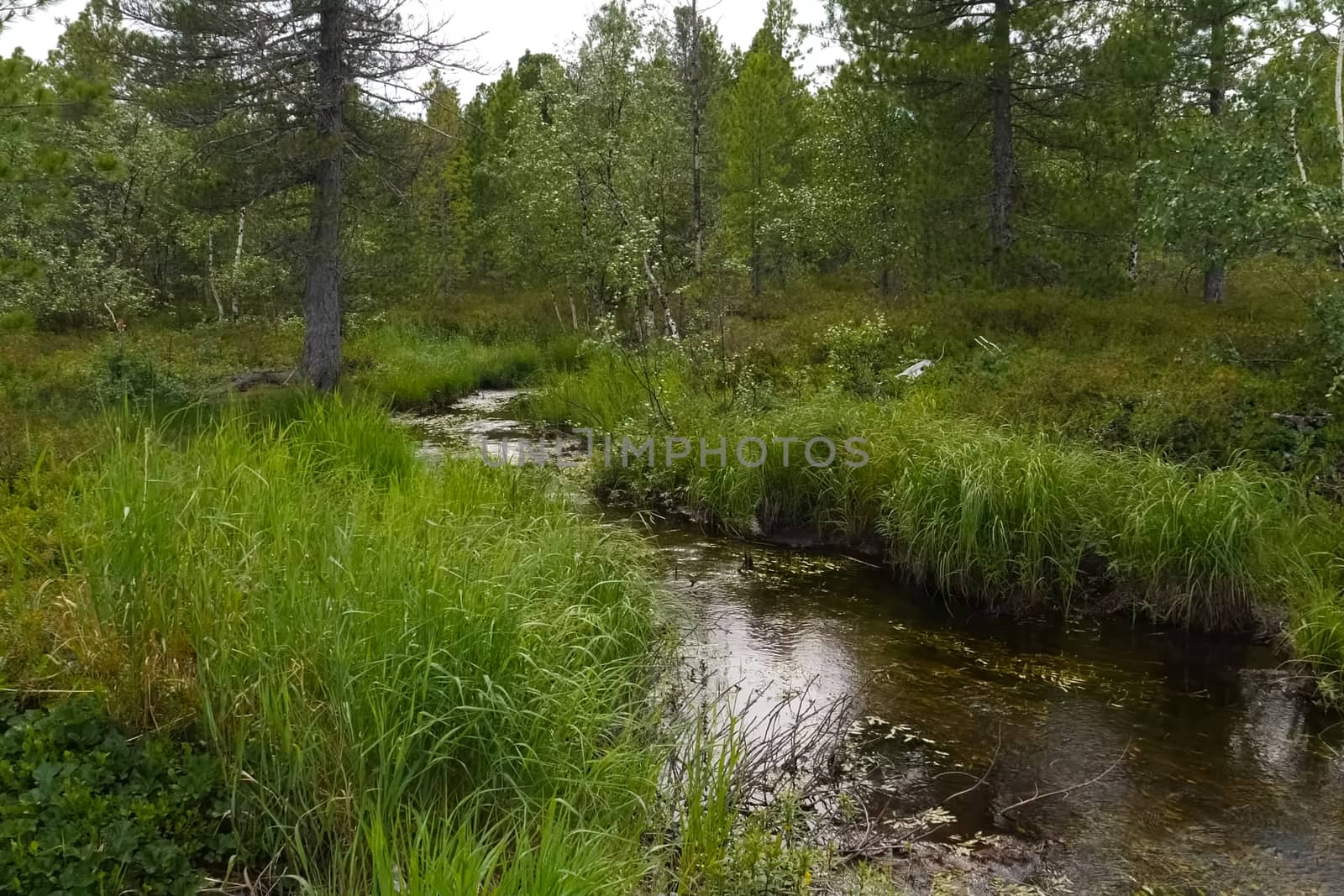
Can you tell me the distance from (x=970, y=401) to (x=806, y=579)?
3.14 m

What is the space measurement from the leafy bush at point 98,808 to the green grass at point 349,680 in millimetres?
100

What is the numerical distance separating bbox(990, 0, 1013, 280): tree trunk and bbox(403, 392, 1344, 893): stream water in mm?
8519

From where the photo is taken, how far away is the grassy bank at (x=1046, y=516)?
235 inches

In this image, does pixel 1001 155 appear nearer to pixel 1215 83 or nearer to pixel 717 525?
pixel 1215 83

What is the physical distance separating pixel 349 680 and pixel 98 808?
30.8 inches

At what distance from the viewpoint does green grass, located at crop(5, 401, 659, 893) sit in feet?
9.45

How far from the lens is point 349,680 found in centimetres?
300

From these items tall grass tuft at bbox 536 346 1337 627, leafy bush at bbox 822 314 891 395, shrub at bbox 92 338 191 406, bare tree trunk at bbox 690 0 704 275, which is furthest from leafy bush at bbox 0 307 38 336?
leafy bush at bbox 822 314 891 395

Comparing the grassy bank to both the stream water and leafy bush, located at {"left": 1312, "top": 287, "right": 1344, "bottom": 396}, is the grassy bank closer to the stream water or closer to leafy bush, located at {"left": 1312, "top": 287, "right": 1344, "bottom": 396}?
the stream water

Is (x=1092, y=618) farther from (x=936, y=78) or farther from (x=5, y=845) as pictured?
(x=936, y=78)

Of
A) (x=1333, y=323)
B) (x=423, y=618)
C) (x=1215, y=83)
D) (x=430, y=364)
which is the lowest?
(x=423, y=618)

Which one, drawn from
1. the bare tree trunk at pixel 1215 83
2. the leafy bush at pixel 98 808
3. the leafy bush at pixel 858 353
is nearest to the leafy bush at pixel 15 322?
the leafy bush at pixel 98 808

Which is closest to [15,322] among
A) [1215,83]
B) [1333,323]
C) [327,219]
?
[327,219]

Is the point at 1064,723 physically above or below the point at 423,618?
below
